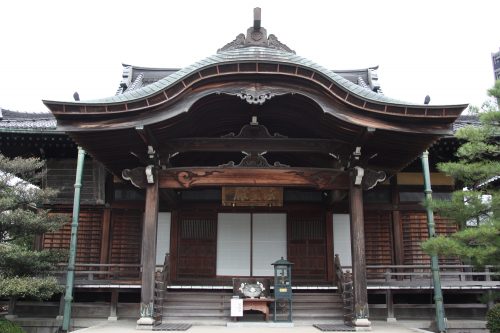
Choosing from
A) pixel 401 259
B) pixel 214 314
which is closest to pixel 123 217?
pixel 214 314

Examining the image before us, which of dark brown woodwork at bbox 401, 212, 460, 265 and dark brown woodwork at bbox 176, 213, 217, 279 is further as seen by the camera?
dark brown woodwork at bbox 401, 212, 460, 265

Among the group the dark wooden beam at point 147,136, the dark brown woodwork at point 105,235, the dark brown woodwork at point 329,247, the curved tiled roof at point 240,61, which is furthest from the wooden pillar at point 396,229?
the dark brown woodwork at point 105,235

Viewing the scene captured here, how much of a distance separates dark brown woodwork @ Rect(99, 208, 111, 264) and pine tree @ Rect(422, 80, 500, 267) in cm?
907

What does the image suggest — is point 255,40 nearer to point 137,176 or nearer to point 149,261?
point 137,176

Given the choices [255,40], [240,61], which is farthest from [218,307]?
[255,40]

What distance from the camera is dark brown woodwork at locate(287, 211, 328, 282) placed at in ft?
44.2

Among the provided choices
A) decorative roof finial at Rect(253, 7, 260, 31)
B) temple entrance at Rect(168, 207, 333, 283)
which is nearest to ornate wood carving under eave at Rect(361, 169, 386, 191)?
temple entrance at Rect(168, 207, 333, 283)

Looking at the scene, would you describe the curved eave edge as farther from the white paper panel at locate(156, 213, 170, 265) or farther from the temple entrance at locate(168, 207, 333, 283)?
the white paper panel at locate(156, 213, 170, 265)

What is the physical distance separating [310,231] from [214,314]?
4.40 meters

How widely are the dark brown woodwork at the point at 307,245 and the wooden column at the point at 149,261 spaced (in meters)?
5.15

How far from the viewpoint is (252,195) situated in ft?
35.6

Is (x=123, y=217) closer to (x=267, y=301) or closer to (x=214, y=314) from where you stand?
(x=214, y=314)

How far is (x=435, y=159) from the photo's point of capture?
13945 mm

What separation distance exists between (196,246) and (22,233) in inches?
189
